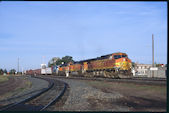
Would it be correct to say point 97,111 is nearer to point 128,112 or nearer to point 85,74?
point 128,112

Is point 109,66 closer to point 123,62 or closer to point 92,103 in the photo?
point 123,62

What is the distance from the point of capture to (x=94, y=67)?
33.5 m

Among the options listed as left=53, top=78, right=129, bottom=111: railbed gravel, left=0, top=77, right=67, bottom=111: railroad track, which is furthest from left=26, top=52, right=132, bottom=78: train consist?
left=0, top=77, right=67, bottom=111: railroad track

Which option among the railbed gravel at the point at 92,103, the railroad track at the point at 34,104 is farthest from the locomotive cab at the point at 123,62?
the railroad track at the point at 34,104

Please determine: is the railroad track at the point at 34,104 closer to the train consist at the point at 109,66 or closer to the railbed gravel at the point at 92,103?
the railbed gravel at the point at 92,103

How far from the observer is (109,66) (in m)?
28.3

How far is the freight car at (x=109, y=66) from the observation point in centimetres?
2622

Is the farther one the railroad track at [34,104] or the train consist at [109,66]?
the train consist at [109,66]

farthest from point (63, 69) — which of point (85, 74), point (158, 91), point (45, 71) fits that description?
point (158, 91)

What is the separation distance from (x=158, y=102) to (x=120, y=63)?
1643 cm

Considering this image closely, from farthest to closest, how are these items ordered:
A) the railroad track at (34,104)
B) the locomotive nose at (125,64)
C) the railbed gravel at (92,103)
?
1. the locomotive nose at (125,64)
2. the railroad track at (34,104)
3. the railbed gravel at (92,103)

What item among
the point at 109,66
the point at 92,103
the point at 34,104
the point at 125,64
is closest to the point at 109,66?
the point at 109,66

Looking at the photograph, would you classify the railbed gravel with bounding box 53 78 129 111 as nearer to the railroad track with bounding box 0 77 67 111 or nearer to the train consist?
the railroad track with bounding box 0 77 67 111

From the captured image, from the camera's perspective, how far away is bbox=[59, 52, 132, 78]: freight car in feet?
86.0
